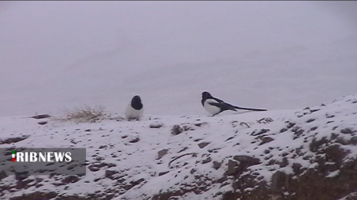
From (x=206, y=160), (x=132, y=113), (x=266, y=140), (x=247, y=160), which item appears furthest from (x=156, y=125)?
(x=247, y=160)

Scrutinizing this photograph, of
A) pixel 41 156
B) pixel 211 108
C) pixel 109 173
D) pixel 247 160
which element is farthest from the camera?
pixel 211 108

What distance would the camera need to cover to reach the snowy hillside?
5.18 m

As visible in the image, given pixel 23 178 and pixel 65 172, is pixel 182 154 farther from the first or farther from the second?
pixel 23 178

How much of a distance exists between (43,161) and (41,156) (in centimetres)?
13

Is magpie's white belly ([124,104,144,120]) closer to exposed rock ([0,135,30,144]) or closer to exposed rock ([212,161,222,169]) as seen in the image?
exposed rock ([0,135,30,144])

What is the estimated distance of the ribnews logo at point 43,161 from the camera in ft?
22.5

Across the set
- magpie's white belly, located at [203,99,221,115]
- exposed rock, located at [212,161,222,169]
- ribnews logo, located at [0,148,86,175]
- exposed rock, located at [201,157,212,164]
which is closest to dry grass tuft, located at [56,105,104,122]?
ribnews logo, located at [0,148,86,175]

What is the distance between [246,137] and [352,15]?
27.0ft

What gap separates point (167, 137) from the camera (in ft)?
24.5

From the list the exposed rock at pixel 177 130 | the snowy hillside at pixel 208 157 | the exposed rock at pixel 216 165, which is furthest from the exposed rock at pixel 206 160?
the exposed rock at pixel 177 130

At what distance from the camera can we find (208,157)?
6.20 meters

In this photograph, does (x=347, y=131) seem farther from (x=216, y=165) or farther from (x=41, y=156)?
(x=41, y=156)

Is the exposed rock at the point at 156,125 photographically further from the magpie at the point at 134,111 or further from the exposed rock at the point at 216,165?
the exposed rock at the point at 216,165

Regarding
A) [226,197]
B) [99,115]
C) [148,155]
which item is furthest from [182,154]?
[99,115]
